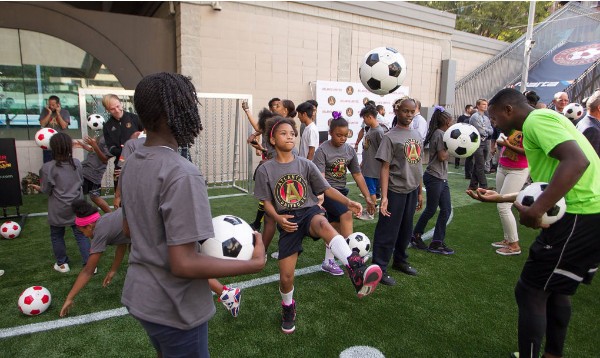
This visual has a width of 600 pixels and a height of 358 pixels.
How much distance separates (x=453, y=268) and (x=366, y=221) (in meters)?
2.12

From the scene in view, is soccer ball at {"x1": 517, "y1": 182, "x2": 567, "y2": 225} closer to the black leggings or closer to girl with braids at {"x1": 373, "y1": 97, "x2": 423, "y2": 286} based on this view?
the black leggings

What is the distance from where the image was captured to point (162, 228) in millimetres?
A: 1422

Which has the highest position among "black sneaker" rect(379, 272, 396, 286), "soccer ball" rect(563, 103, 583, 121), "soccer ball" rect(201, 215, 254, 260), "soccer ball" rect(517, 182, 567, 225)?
"soccer ball" rect(563, 103, 583, 121)

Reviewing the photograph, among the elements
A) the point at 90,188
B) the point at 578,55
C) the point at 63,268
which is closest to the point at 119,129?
the point at 90,188

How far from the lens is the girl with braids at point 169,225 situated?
4.39 feet

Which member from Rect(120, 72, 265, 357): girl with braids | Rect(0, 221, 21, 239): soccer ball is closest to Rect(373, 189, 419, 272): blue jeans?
Rect(120, 72, 265, 357): girl with braids

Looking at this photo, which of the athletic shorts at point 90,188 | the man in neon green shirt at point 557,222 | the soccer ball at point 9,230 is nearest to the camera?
the man in neon green shirt at point 557,222

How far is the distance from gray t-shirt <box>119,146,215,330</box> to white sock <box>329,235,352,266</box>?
1348 mm

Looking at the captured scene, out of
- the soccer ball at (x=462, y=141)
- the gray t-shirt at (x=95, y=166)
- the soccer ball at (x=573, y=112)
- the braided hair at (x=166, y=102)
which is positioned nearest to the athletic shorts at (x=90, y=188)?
the gray t-shirt at (x=95, y=166)

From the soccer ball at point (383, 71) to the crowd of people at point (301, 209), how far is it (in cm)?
81

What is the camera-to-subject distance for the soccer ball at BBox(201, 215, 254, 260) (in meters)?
1.68

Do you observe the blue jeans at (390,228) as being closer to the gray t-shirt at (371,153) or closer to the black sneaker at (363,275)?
the black sneaker at (363,275)

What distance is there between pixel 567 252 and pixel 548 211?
0.29 m

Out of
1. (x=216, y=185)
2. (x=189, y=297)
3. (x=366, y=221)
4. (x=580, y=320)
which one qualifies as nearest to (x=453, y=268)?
(x=580, y=320)
